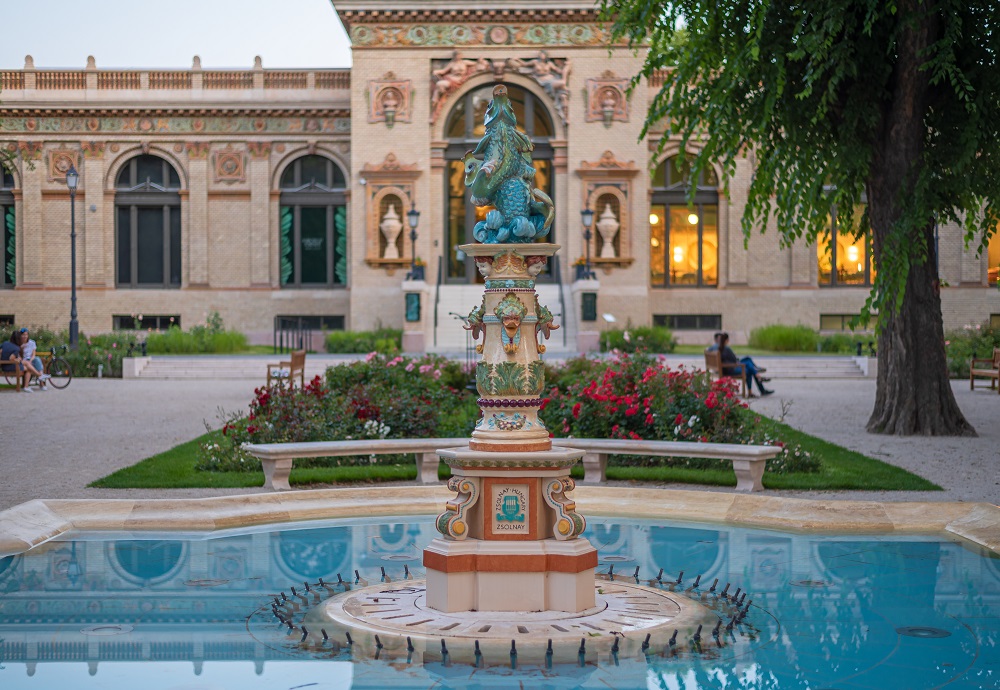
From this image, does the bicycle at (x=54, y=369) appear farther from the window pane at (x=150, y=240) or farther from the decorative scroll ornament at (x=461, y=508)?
the decorative scroll ornament at (x=461, y=508)

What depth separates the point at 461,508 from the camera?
6.79 metres

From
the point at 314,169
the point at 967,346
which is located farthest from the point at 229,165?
the point at 967,346

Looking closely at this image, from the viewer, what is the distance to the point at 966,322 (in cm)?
4138

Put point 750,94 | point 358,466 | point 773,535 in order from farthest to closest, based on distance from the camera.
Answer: point 750,94, point 358,466, point 773,535

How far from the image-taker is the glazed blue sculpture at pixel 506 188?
687 cm

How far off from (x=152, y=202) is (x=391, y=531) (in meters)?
36.0

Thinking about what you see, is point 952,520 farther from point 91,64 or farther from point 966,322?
point 91,64

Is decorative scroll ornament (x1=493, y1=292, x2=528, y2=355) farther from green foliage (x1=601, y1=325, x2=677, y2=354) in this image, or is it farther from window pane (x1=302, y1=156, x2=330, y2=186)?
window pane (x1=302, y1=156, x2=330, y2=186)

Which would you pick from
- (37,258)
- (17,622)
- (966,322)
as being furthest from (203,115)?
(17,622)

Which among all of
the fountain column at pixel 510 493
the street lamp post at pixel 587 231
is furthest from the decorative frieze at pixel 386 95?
the fountain column at pixel 510 493

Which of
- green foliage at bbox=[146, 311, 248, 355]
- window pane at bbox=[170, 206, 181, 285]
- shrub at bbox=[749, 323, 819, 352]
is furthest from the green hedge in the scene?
window pane at bbox=[170, 206, 181, 285]

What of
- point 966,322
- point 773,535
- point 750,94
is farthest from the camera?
point 966,322

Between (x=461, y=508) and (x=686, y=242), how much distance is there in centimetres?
3616

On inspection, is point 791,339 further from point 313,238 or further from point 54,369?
point 54,369
